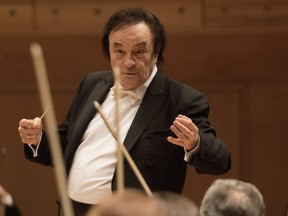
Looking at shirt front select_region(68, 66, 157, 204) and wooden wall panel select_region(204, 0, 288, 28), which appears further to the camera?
wooden wall panel select_region(204, 0, 288, 28)

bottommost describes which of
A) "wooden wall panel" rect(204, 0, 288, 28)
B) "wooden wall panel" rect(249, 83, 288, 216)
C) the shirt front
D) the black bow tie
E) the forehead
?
"wooden wall panel" rect(249, 83, 288, 216)

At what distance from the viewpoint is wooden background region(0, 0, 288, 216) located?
3.88 meters

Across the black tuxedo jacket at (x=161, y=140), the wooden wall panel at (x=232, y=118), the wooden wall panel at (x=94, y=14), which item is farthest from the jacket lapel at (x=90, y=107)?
the wooden wall panel at (x=232, y=118)

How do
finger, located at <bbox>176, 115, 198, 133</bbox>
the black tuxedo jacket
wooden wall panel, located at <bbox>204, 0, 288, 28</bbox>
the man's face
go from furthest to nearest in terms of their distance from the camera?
1. wooden wall panel, located at <bbox>204, 0, 288, 28</bbox>
2. the man's face
3. the black tuxedo jacket
4. finger, located at <bbox>176, 115, 198, 133</bbox>

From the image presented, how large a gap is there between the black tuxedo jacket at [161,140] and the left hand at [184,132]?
60mm

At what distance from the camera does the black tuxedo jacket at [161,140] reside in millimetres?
2621

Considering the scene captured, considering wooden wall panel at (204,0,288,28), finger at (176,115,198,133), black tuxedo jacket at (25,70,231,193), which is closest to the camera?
finger at (176,115,198,133)

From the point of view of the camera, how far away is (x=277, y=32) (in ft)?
12.7

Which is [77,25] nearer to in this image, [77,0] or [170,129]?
[77,0]

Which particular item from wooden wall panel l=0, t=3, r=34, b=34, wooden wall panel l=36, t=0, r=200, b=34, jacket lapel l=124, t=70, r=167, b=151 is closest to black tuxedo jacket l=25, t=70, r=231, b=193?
jacket lapel l=124, t=70, r=167, b=151

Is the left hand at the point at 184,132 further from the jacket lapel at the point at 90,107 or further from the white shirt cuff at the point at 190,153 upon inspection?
the jacket lapel at the point at 90,107

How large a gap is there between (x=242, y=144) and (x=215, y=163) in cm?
140

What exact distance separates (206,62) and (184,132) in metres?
1.51

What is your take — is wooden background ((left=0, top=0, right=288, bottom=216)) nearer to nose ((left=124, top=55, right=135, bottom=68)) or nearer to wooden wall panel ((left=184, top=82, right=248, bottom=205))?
wooden wall panel ((left=184, top=82, right=248, bottom=205))
